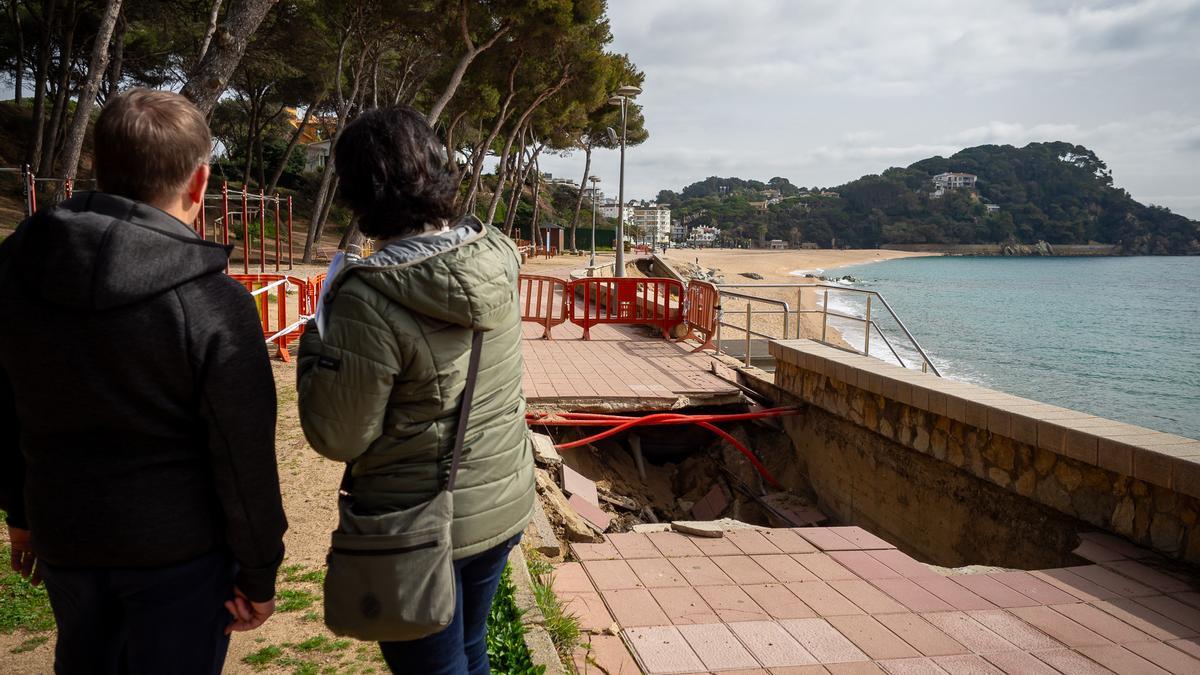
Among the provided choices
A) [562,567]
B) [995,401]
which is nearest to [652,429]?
[995,401]

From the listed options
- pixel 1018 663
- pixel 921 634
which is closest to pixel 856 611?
pixel 921 634

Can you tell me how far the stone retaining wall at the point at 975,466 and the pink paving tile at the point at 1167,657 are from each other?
3.04 feet

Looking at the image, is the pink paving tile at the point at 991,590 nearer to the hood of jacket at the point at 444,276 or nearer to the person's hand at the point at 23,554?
the hood of jacket at the point at 444,276

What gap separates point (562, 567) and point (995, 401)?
10.6ft

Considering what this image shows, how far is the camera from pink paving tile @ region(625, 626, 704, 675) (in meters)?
3.24

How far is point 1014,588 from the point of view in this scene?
4105 millimetres

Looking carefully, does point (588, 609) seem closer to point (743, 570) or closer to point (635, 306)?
point (743, 570)

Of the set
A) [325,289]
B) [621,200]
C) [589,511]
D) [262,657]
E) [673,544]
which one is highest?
[621,200]

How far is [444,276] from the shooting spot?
5.68 feet

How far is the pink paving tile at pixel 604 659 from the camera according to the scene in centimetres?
318

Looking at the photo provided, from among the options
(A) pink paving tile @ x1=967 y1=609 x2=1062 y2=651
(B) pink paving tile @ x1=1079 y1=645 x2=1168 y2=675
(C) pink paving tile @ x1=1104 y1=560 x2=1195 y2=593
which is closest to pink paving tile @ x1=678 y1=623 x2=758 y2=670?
(A) pink paving tile @ x1=967 y1=609 x2=1062 y2=651

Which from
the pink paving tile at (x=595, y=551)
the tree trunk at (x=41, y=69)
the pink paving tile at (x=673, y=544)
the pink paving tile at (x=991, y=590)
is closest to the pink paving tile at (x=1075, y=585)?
the pink paving tile at (x=991, y=590)

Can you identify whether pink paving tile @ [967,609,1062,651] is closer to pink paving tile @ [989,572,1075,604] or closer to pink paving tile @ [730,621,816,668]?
pink paving tile @ [989,572,1075,604]

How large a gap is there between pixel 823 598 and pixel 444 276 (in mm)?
2910
